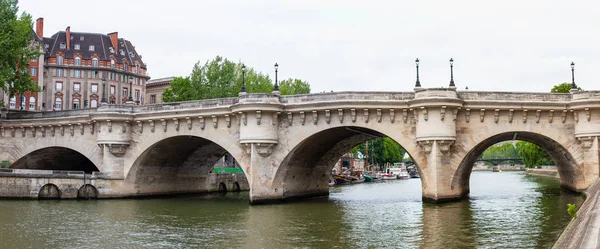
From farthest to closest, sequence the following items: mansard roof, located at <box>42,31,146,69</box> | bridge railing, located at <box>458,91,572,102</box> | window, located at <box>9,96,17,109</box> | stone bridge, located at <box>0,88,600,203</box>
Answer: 1. mansard roof, located at <box>42,31,146,69</box>
2. window, located at <box>9,96,17,109</box>
3. bridge railing, located at <box>458,91,572,102</box>
4. stone bridge, located at <box>0,88,600,203</box>

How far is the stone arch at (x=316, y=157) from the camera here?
45938 millimetres

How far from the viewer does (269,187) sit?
4575cm

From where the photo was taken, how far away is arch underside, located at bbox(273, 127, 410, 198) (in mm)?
46938

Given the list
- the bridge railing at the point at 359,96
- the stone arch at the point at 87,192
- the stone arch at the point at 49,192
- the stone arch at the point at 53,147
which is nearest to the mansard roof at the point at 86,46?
the stone arch at the point at 53,147

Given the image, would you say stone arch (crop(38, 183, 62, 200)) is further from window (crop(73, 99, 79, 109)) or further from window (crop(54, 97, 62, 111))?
window (crop(73, 99, 79, 109))

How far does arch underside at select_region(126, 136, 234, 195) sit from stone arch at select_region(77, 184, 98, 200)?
290 cm

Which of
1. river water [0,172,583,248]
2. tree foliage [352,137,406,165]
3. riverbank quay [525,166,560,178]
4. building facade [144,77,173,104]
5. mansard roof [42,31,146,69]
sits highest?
mansard roof [42,31,146,69]

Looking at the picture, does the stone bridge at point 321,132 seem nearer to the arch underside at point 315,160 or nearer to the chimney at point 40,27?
the arch underside at point 315,160

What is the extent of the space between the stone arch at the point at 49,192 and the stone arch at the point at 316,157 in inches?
784

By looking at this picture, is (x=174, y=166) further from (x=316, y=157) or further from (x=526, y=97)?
(x=526, y=97)

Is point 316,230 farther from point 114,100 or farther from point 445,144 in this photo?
point 114,100

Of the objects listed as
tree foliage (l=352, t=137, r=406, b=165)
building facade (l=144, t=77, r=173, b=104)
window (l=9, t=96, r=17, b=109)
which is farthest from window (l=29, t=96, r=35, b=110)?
tree foliage (l=352, t=137, r=406, b=165)

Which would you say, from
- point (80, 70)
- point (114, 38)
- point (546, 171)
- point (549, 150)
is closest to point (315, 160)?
point (549, 150)

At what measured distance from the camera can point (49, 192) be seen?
52.6 metres
